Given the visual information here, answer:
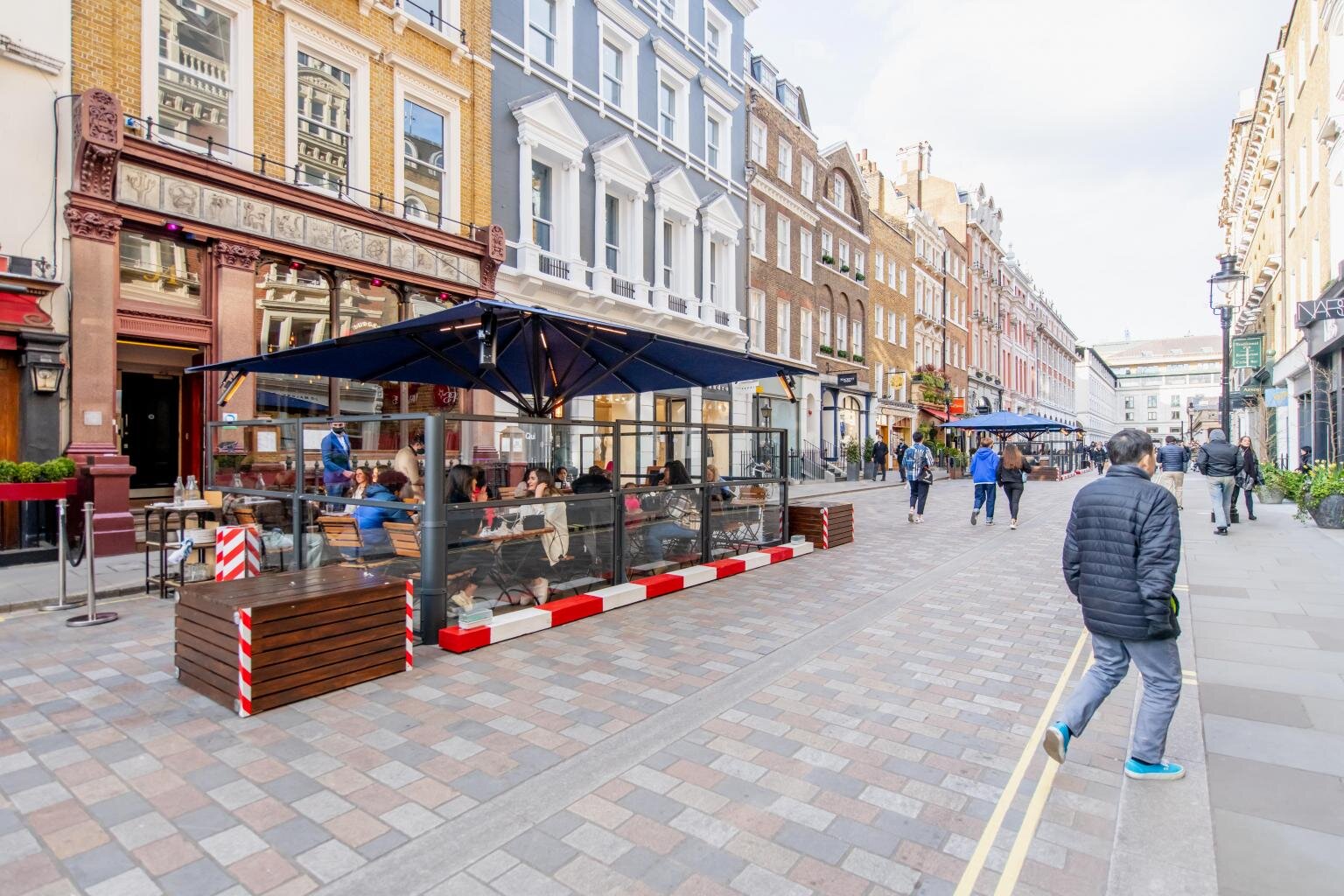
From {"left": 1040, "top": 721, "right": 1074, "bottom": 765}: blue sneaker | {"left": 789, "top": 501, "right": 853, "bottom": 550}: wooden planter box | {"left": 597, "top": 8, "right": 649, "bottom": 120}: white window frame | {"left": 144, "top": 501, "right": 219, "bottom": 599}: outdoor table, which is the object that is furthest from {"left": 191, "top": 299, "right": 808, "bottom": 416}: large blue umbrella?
{"left": 597, "top": 8, "right": 649, "bottom": 120}: white window frame

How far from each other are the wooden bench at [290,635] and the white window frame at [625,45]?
1751cm

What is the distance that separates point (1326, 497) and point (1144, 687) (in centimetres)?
1293

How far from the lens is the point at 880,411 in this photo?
1423 inches

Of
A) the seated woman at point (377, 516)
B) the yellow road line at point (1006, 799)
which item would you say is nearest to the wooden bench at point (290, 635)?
the seated woman at point (377, 516)

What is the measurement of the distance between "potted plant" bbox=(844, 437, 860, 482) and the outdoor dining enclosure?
63.7 feet

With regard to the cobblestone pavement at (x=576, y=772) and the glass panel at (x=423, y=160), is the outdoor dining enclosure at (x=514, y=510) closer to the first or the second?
the cobblestone pavement at (x=576, y=772)

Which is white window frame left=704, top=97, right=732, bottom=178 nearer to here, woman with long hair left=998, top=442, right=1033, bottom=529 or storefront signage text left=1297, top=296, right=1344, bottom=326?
woman with long hair left=998, top=442, right=1033, bottom=529

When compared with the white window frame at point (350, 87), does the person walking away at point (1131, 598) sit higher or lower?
lower

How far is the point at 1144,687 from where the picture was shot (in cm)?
354

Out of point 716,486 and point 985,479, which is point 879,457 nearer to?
point 985,479

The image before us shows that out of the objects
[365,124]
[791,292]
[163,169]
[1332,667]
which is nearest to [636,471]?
[1332,667]

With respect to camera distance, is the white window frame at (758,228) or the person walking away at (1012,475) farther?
the white window frame at (758,228)

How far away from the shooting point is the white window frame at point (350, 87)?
41.2ft

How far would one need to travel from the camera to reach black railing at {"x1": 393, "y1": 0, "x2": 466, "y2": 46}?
1457 cm
